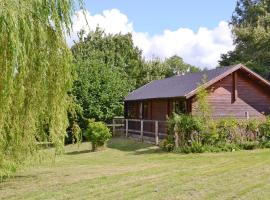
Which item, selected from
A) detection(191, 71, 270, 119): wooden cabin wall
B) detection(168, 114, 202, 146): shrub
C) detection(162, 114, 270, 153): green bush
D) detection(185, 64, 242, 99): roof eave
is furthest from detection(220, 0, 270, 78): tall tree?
detection(168, 114, 202, 146): shrub

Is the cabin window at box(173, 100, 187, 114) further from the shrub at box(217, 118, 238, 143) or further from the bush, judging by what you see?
the shrub at box(217, 118, 238, 143)

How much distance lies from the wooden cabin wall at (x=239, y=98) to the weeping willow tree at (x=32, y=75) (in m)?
14.1

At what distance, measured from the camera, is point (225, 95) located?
25.8 metres

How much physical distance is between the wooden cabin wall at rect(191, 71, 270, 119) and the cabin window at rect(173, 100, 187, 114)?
4.77 ft

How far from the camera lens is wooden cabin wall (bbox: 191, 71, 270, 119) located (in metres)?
25.5

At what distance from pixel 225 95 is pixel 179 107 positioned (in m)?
2.65

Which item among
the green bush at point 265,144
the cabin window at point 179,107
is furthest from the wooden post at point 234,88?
the green bush at point 265,144

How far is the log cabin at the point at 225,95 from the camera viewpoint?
2470 centimetres

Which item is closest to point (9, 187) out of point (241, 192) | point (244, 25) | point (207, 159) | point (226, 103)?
point (241, 192)

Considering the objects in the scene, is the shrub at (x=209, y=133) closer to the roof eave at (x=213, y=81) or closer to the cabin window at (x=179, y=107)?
the roof eave at (x=213, y=81)

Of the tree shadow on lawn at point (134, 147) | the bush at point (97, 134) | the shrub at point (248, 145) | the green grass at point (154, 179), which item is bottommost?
the green grass at point (154, 179)

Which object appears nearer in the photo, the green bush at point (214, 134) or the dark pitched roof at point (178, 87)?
the green bush at point (214, 134)

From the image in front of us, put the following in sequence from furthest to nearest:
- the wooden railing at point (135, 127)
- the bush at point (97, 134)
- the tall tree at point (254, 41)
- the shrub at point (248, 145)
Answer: the tall tree at point (254, 41), the wooden railing at point (135, 127), the bush at point (97, 134), the shrub at point (248, 145)

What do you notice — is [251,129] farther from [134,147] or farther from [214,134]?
[134,147]
